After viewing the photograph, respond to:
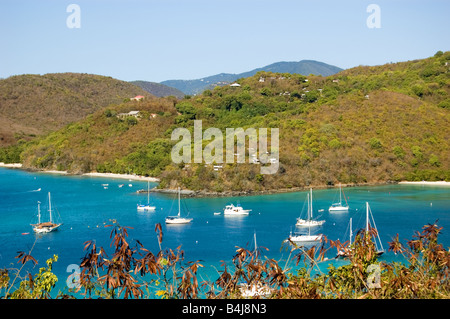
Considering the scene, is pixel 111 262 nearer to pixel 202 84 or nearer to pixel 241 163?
pixel 241 163

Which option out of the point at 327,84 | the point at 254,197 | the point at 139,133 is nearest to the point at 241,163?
the point at 254,197

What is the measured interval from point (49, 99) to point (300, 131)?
174 ft

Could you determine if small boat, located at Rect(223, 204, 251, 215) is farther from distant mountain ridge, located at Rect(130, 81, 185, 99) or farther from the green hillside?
distant mountain ridge, located at Rect(130, 81, 185, 99)

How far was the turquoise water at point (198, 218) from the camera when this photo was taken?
769 inches

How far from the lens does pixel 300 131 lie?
4034cm

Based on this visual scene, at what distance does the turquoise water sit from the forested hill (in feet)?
116

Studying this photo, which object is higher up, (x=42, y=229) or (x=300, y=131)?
(x=300, y=131)

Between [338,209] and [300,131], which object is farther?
[300,131]

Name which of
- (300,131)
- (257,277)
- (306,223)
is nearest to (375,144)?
(300,131)

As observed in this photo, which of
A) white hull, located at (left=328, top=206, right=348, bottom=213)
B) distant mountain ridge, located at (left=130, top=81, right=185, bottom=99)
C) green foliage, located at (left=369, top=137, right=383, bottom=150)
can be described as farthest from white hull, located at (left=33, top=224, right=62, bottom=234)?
distant mountain ridge, located at (left=130, top=81, right=185, bottom=99)

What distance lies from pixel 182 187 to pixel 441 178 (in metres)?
18.2

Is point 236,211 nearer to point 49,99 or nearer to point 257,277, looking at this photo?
point 257,277

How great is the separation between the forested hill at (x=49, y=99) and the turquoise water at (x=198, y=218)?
3538 centimetres
